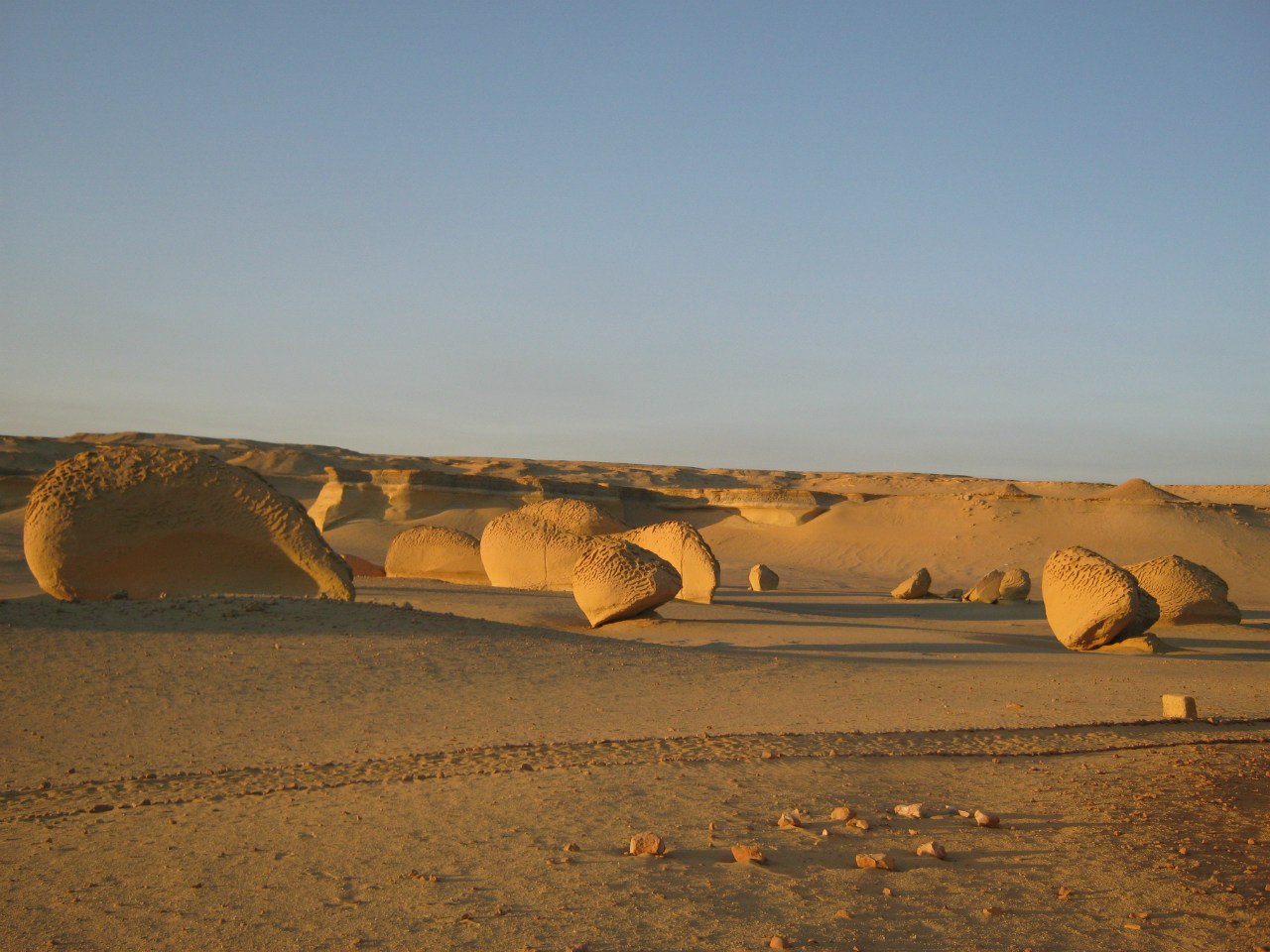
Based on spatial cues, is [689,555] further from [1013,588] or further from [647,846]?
[647,846]

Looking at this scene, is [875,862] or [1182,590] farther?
[1182,590]

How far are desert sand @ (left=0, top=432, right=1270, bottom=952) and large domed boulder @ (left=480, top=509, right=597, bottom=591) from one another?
12.0 feet

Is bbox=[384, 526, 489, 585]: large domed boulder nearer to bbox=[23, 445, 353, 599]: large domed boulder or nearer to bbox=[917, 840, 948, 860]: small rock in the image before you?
bbox=[23, 445, 353, 599]: large domed boulder

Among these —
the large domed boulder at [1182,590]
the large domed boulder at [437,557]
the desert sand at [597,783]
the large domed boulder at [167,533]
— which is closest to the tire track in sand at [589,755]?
the desert sand at [597,783]

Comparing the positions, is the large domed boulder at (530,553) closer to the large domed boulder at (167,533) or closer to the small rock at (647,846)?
the large domed boulder at (167,533)

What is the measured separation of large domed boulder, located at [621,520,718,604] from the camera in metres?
15.6

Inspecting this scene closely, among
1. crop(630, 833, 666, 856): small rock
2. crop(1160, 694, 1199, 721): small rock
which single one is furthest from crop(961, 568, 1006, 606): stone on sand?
crop(630, 833, 666, 856): small rock

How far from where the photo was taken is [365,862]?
14.0ft

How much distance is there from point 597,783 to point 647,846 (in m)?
1.09

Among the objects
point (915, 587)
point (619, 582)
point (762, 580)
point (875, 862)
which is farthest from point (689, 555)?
point (875, 862)

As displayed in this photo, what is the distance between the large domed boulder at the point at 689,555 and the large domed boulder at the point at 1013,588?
242 inches

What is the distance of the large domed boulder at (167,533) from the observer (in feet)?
35.7

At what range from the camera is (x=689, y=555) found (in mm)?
15711

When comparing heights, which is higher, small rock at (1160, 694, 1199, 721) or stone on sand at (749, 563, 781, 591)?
small rock at (1160, 694, 1199, 721)
